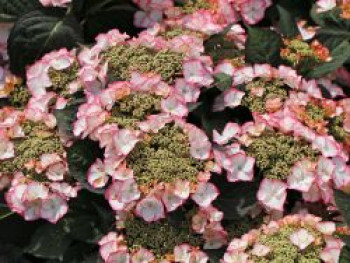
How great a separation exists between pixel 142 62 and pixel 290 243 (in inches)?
18.2

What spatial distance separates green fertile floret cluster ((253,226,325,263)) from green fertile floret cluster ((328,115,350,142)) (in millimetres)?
259

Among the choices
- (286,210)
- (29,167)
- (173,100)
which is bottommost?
(286,210)

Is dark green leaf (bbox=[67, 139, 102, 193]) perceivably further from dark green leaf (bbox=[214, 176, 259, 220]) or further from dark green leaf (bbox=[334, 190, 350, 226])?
dark green leaf (bbox=[334, 190, 350, 226])

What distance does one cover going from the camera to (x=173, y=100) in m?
1.66

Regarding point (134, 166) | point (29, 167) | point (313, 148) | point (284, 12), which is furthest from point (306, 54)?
point (29, 167)

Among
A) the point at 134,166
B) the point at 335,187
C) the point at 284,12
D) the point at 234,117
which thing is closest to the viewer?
the point at 134,166

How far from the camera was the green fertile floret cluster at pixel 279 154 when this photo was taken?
167 centimetres

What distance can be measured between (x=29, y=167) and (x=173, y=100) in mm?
300

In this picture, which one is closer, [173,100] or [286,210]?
[173,100]

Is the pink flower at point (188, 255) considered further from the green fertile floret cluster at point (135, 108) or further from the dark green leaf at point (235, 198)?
the green fertile floret cluster at point (135, 108)

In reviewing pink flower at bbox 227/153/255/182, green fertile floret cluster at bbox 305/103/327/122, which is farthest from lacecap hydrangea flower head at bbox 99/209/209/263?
green fertile floret cluster at bbox 305/103/327/122

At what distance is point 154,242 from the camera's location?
5.38 ft

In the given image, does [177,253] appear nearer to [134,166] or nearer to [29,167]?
[134,166]

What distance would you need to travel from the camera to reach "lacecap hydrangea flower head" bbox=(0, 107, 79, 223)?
1658 mm
